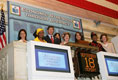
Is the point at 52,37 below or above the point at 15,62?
above

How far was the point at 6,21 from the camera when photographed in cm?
425

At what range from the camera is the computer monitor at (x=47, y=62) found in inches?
80.0

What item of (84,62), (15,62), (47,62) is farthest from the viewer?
(84,62)

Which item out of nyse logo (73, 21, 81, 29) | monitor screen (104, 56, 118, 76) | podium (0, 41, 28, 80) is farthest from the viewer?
nyse logo (73, 21, 81, 29)

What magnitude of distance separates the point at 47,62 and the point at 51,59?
0.23 ft

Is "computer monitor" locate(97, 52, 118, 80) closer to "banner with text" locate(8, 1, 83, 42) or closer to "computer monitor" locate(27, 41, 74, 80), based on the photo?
"computer monitor" locate(27, 41, 74, 80)

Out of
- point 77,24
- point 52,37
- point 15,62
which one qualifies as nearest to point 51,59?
point 15,62

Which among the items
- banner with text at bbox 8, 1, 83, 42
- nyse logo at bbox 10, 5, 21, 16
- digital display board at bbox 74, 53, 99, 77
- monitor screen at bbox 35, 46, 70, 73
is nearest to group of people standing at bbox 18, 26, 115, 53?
banner with text at bbox 8, 1, 83, 42

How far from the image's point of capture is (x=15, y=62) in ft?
6.71

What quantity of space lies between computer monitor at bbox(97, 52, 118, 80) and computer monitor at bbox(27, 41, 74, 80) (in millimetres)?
642

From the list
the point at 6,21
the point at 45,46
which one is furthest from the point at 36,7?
the point at 45,46

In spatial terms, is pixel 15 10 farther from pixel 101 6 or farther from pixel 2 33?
pixel 101 6

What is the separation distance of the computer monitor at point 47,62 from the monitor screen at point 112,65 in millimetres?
750

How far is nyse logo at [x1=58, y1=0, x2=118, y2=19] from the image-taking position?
5.36m
